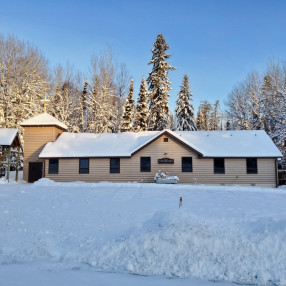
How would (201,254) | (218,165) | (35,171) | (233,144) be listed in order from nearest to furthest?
(201,254) < (218,165) < (233,144) < (35,171)

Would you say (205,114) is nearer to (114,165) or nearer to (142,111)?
(142,111)

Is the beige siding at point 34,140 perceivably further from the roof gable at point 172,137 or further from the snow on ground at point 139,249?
the snow on ground at point 139,249

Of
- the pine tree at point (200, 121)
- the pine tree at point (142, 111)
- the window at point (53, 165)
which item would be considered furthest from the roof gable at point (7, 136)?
the pine tree at point (200, 121)

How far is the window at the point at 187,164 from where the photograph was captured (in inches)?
881

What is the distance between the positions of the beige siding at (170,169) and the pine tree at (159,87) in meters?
13.4

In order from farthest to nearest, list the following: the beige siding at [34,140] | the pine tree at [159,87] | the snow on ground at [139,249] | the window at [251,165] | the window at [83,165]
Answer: the pine tree at [159,87]
the beige siding at [34,140]
the window at [83,165]
the window at [251,165]
the snow on ground at [139,249]

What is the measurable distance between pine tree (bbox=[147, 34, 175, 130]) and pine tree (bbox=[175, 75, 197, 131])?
5.65ft

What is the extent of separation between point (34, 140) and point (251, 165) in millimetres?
20041

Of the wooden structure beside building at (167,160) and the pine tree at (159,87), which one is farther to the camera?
the pine tree at (159,87)

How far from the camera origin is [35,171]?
24.7 metres

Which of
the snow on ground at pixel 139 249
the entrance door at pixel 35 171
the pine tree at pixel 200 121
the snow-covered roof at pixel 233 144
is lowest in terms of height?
the snow on ground at pixel 139 249

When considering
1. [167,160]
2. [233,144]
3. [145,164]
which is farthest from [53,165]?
[233,144]

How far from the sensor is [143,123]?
3778cm

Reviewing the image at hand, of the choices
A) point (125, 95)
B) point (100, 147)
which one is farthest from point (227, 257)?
point (125, 95)
